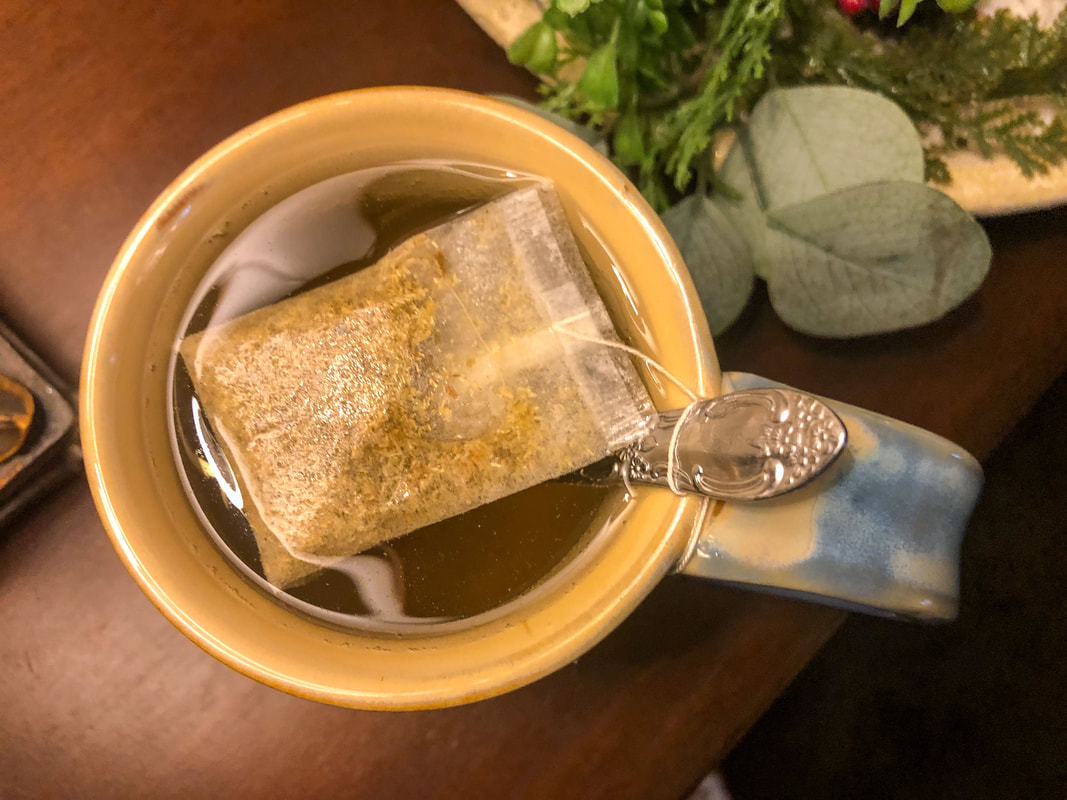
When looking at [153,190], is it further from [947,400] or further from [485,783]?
[947,400]

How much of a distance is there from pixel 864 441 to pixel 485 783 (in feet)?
1.61

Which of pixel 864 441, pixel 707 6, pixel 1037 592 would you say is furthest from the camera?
pixel 1037 592

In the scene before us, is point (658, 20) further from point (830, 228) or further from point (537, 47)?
point (830, 228)

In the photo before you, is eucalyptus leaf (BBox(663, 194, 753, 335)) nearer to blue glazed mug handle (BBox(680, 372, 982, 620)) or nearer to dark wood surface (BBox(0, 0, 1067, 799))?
dark wood surface (BBox(0, 0, 1067, 799))

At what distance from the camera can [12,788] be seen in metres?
0.69

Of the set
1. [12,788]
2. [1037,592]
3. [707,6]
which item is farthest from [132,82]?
[1037,592]

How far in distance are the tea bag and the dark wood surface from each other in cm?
17

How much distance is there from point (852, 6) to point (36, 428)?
835 millimetres

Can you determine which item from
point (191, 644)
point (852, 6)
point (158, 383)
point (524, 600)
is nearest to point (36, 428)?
point (158, 383)

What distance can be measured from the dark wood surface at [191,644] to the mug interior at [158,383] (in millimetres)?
158

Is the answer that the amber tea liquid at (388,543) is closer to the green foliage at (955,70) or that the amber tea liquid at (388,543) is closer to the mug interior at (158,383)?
the mug interior at (158,383)

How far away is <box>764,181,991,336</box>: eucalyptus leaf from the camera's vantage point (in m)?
0.61

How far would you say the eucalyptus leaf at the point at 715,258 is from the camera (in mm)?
653

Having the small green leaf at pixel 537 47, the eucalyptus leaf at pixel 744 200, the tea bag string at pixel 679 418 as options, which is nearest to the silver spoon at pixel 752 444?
the tea bag string at pixel 679 418
